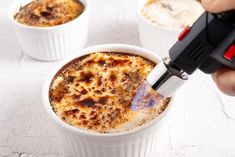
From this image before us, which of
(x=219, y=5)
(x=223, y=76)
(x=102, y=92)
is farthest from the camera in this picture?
(x=102, y=92)

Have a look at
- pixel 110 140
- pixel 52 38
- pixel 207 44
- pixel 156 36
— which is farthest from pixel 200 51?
pixel 52 38

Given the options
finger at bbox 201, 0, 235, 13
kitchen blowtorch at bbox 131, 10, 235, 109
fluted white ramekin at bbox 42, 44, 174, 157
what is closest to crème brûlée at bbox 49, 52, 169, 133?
fluted white ramekin at bbox 42, 44, 174, 157

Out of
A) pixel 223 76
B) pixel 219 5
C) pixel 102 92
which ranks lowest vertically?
pixel 102 92

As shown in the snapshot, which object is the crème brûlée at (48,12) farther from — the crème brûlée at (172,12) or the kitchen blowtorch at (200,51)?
the kitchen blowtorch at (200,51)

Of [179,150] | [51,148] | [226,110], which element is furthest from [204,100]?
[51,148]

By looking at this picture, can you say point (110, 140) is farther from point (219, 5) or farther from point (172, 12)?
point (172, 12)
